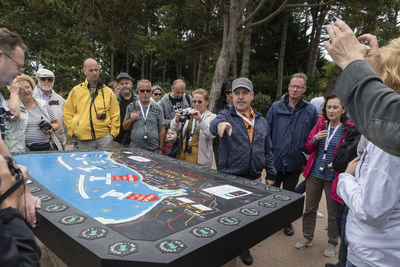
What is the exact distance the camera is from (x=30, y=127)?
152 inches

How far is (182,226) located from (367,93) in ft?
3.97

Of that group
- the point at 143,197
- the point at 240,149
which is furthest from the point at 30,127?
the point at 240,149

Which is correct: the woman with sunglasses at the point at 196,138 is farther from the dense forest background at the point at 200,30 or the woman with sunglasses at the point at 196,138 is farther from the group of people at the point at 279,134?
the dense forest background at the point at 200,30

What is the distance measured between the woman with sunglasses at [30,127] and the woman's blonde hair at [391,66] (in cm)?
406

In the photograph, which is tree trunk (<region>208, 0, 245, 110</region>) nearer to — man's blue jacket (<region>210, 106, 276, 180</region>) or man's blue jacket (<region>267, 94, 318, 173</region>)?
man's blue jacket (<region>267, 94, 318, 173</region>)

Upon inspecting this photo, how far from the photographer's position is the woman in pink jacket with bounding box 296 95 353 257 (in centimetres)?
311

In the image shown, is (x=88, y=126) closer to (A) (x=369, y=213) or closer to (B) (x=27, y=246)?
(B) (x=27, y=246)

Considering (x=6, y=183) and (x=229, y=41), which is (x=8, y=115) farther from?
(x=229, y=41)

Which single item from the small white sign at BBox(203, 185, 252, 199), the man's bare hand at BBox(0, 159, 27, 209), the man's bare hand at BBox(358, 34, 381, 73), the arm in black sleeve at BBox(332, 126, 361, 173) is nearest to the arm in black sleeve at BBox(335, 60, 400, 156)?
the man's bare hand at BBox(358, 34, 381, 73)

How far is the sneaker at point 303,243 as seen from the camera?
3.30 meters

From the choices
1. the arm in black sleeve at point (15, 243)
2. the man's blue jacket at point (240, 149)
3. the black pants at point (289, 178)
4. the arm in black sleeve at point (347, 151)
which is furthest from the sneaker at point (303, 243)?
the arm in black sleeve at point (15, 243)

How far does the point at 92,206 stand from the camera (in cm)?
187

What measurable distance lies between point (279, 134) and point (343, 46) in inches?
111

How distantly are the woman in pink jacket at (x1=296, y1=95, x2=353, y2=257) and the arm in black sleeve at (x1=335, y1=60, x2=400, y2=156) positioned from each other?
2.34 metres
